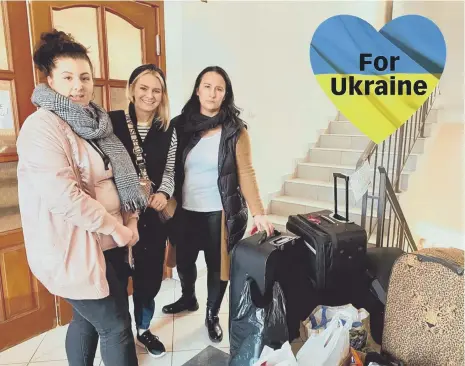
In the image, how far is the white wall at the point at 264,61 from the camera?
226 centimetres

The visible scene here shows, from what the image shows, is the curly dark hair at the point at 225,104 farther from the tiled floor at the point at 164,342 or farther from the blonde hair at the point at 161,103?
the tiled floor at the point at 164,342

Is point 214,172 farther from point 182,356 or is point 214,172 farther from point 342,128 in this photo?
point 342,128

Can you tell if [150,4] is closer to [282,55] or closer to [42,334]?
[282,55]

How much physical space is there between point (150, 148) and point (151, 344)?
0.93 meters

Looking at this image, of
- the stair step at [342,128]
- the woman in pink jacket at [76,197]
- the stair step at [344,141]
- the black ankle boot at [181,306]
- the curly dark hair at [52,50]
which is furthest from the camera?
the stair step at [342,128]

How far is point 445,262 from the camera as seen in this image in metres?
1.09

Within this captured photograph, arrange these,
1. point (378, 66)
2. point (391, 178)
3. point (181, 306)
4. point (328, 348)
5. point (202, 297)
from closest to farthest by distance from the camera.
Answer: point (328, 348), point (378, 66), point (181, 306), point (202, 297), point (391, 178)

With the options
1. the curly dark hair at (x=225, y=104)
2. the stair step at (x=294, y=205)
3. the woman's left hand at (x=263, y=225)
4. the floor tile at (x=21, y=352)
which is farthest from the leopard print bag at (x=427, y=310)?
the stair step at (x=294, y=205)

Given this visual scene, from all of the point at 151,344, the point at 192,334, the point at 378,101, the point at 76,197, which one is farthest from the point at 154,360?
the point at 378,101

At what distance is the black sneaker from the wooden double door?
505mm

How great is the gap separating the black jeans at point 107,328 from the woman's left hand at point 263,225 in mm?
594

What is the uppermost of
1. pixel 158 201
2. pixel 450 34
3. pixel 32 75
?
pixel 450 34

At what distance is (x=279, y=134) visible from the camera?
10.8 ft

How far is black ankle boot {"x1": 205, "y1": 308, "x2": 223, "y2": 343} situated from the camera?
1.86 meters
